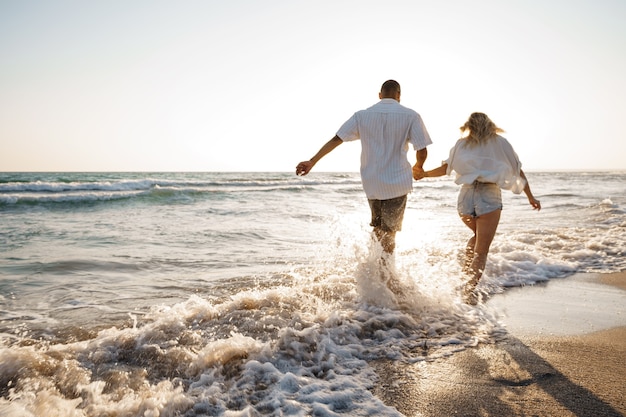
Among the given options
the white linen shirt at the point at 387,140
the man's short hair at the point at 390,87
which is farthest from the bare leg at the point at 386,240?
the man's short hair at the point at 390,87

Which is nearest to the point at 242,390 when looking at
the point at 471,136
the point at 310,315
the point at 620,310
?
the point at 310,315

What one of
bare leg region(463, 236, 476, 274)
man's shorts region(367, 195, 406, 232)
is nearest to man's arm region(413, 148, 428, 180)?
man's shorts region(367, 195, 406, 232)

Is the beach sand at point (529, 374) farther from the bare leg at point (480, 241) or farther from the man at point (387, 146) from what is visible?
the man at point (387, 146)

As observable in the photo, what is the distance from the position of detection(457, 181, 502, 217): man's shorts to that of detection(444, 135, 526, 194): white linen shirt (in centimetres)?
9

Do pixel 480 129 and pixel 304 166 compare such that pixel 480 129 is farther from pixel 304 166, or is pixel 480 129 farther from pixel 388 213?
pixel 304 166

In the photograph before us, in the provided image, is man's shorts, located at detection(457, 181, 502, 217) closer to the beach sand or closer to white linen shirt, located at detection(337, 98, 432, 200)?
white linen shirt, located at detection(337, 98, 432, 200)

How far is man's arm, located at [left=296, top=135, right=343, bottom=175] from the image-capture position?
4.31m

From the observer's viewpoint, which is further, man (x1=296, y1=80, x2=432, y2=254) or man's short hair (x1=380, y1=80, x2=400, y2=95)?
man's short hair (x1=380, y1=80, x2=400, y2=95)

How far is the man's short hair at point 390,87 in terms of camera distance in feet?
14.5

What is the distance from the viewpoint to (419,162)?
443 centimetres

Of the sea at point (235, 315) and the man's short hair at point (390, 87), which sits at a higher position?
the man's short hair at point (390, 87)

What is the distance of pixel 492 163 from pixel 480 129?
37 centimetres

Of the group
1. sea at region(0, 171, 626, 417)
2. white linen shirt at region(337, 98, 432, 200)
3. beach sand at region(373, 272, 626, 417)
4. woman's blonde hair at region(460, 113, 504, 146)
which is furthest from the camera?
woman's blonde hair at region(460, 113, 504, 146)

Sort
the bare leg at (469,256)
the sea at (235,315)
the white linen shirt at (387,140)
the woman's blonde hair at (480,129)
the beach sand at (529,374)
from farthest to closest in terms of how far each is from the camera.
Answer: the bare leg at (469,256) < the woman's blonde hair at (480,129) < the white linen shirt at (387,140) < the sea at (235,315) < the beach sand at (529,374)
